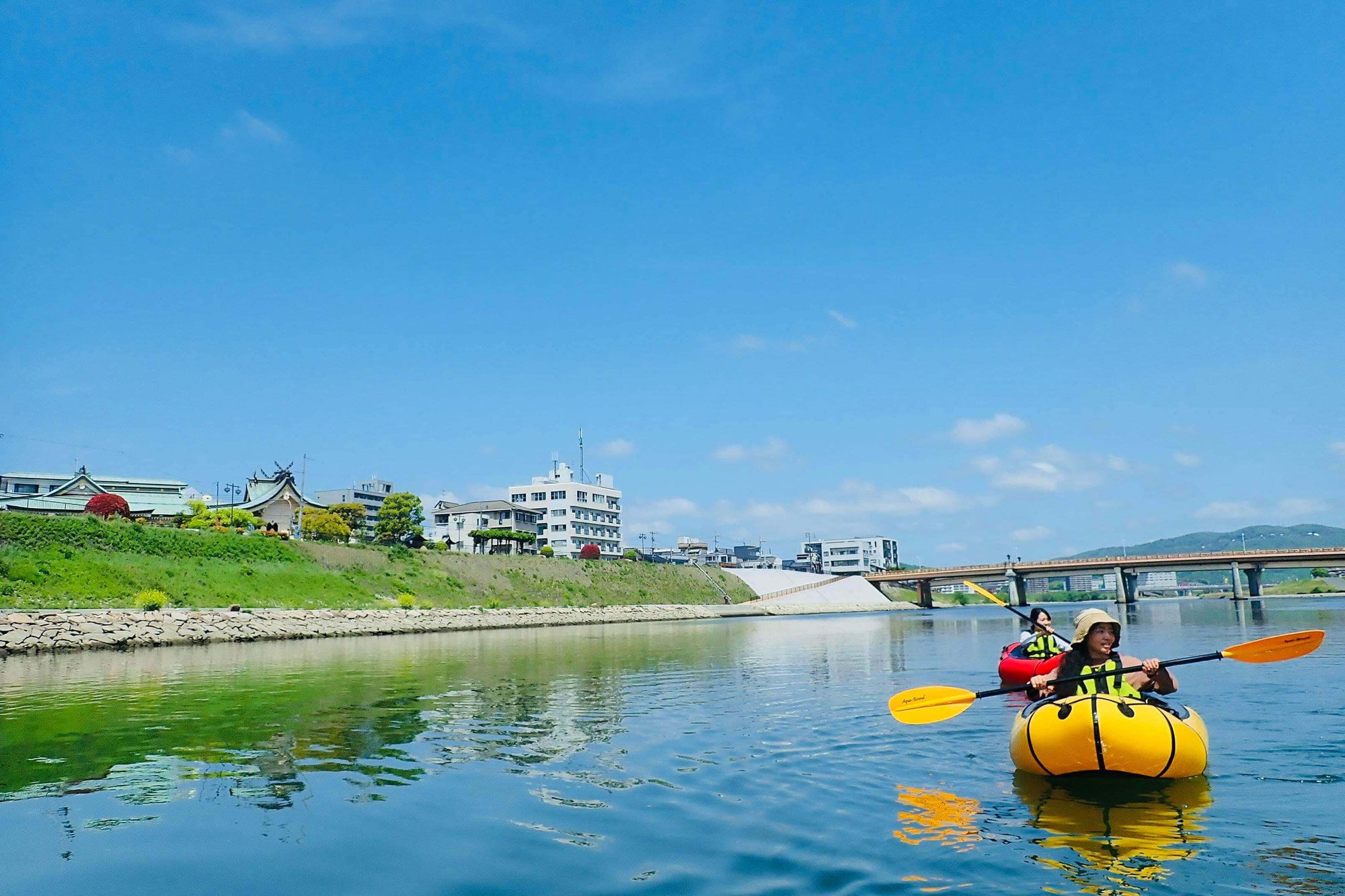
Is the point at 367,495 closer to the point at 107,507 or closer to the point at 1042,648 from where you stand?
the point at 107,507

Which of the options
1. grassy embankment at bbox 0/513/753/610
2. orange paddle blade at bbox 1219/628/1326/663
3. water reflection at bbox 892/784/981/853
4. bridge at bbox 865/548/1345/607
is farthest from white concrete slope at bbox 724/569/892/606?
water reflection at bbox 892/784/981/853

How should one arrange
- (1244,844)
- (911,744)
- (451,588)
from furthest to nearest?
1. (451,588)
2. (911,744)
3. (1244,844)

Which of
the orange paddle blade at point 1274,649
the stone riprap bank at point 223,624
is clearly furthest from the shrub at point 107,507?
the orange paddle blade at point 1274,649

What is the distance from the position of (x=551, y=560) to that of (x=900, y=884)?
8369 cm

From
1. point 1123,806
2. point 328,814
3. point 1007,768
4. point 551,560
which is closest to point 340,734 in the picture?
point 328,814

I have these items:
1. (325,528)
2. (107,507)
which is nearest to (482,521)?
(325,528)

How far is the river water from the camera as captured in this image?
692 centimetres

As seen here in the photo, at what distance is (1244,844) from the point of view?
24.0 feet

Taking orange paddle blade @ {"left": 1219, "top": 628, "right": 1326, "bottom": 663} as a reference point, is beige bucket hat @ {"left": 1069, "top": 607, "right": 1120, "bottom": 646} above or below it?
above

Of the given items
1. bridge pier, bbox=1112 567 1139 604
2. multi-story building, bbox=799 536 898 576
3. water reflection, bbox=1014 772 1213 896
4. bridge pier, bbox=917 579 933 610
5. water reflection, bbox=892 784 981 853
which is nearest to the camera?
water reflection, bbox=1014 772 1213 896

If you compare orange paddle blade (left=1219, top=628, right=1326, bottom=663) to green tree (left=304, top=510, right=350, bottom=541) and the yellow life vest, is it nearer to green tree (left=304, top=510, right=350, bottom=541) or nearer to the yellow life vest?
the yellow life vest

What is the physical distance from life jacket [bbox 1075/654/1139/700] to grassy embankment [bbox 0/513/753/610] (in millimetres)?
42173

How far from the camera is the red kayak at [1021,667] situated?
54.2 ft

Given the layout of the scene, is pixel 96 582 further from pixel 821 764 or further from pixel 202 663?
pixel 821 764
